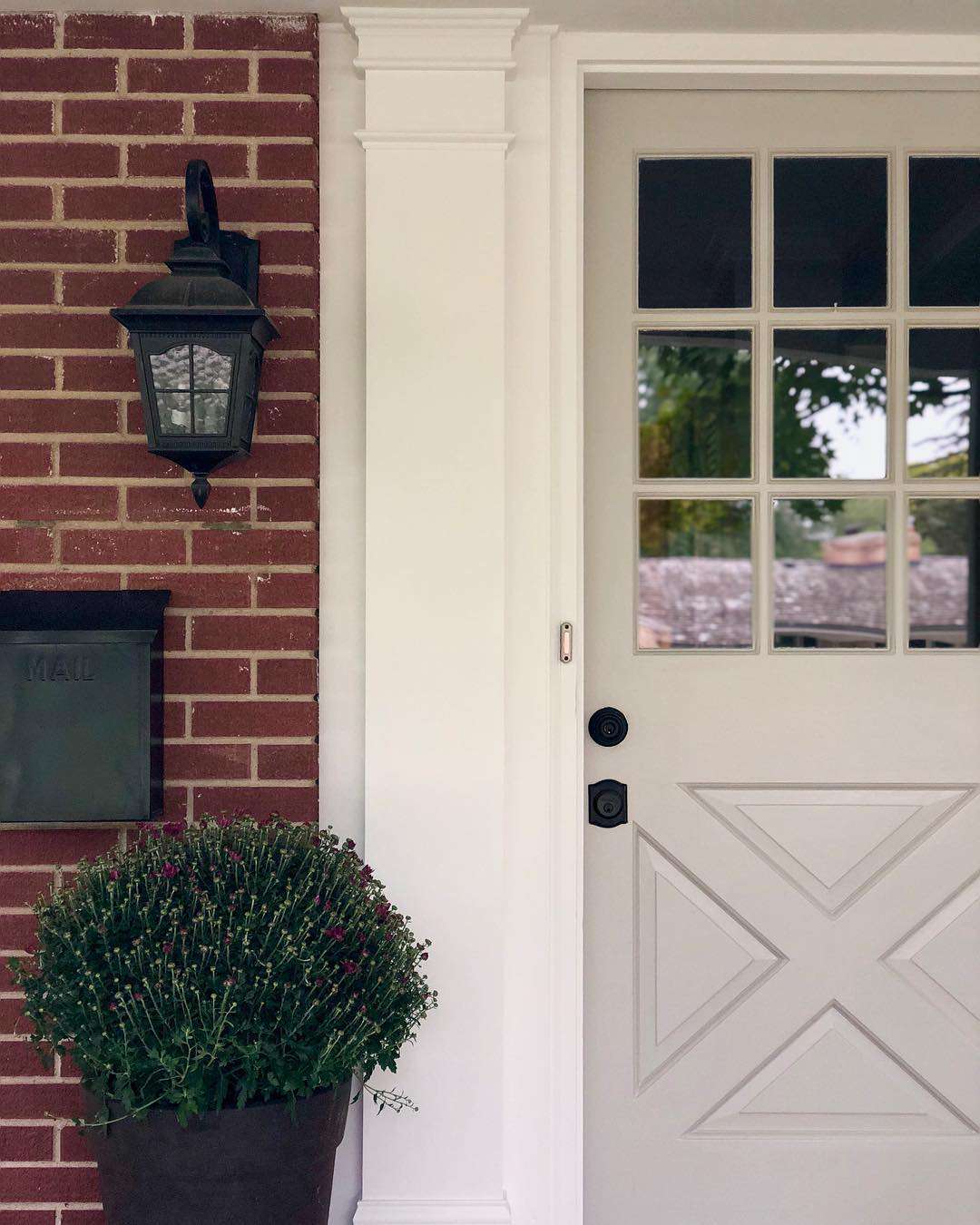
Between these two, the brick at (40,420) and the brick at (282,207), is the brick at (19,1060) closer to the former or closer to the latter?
the brick at (40,420)

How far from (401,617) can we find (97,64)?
4.25 feet

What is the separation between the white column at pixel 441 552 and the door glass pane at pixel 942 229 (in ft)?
3.12

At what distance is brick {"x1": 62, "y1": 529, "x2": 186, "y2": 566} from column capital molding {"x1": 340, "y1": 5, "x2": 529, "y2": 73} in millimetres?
1056

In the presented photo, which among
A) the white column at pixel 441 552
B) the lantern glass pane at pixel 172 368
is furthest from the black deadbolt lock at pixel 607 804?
the lantern glass pane at pixel 172 368

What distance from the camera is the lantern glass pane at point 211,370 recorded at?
188 centimetres

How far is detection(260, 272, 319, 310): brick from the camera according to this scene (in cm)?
208

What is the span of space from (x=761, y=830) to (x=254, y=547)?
1.27 meters

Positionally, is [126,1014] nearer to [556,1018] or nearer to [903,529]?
[556,1018]

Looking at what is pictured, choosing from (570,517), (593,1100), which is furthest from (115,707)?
(593,1100)

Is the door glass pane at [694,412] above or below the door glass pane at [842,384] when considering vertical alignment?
above

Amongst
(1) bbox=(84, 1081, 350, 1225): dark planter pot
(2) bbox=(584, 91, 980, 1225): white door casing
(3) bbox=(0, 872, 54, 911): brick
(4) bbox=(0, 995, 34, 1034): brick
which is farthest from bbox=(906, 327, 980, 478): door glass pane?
(4) bbox=(0, 995, 34, 1034): brick

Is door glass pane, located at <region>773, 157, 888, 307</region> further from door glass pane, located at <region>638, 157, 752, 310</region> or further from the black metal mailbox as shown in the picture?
the black metal mailbox

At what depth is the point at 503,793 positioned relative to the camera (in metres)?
2.09

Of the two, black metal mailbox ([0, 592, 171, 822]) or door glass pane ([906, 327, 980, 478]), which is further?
door glass pane ([906, 327, 980, 478])
